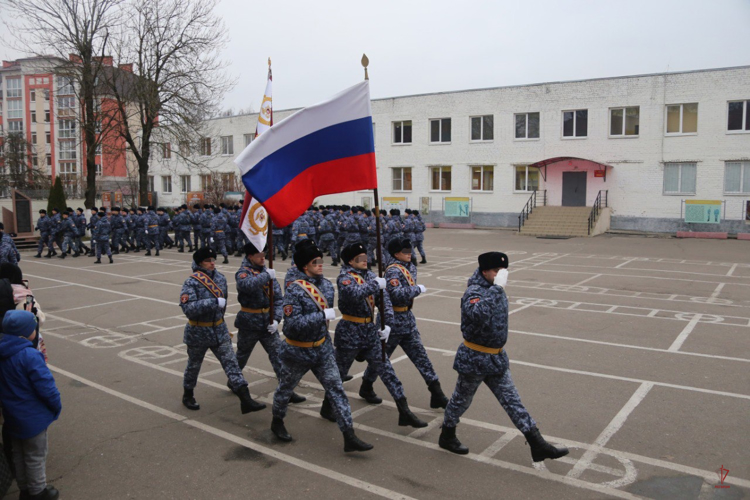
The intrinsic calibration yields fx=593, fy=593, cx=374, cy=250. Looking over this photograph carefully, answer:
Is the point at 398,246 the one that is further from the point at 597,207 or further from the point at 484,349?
the point at 597,207

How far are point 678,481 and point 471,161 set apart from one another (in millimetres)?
33498

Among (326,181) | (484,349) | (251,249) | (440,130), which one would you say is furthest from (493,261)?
(440,130)

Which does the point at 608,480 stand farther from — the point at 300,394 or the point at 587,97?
the point at 587,97

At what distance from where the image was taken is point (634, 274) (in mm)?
16969

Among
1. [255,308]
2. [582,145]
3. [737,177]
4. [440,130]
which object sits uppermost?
[440,130]

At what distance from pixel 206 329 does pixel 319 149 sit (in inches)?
92.0

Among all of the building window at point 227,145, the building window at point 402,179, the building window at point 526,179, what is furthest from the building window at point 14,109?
the building window at point 526,179

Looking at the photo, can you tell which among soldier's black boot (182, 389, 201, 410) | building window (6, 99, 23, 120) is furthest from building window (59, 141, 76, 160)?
soldier's black boot (182, 389, 201, 410)

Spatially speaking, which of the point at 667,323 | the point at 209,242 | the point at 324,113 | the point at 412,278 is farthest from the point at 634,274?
the point at 209,242

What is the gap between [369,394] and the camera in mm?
6824

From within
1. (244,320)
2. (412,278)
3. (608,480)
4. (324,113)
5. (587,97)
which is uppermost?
(587,97)

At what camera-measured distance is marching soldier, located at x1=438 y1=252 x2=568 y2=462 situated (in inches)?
199

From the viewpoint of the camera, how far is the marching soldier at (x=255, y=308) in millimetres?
6801

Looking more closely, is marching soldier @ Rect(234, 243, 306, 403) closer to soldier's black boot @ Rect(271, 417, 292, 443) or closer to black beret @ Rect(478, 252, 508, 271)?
soldier's black boot @ Rect(271, 417, 292, 443)
